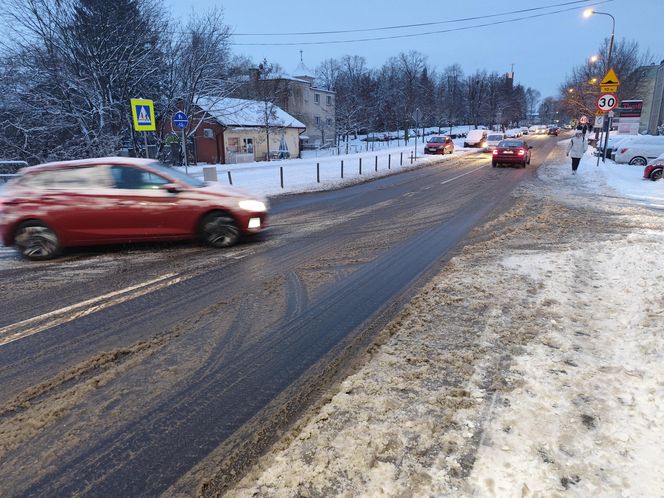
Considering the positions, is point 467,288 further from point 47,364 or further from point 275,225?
point 275,225

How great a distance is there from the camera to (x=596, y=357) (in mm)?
3889

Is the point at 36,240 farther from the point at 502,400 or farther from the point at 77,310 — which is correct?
the point at 502,400

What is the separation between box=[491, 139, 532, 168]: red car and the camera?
2434 centimetres

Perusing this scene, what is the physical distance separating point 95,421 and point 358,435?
1.93 metres

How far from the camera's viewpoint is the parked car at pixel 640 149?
22.3 meters

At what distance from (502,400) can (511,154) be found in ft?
78.0

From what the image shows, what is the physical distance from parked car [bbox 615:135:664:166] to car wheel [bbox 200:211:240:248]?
23.5 m

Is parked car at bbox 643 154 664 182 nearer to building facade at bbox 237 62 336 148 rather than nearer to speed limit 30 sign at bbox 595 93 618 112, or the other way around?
speed limit 30 sign at bbox 595 93 618 112

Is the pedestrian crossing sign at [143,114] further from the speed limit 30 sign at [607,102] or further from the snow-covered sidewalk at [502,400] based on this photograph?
the speed limit 30 sign at [607,102]

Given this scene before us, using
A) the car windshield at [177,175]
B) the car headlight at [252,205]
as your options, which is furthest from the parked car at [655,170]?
the car windshield at [177,175]

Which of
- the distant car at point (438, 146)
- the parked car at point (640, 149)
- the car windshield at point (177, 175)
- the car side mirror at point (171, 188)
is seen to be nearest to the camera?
the car side mirror at point (171, 188)

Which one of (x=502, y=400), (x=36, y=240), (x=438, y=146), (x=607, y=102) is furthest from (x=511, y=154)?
(x=502, y=400)

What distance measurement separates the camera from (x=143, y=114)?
14711mm

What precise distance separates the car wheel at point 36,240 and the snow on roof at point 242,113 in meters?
21.0
